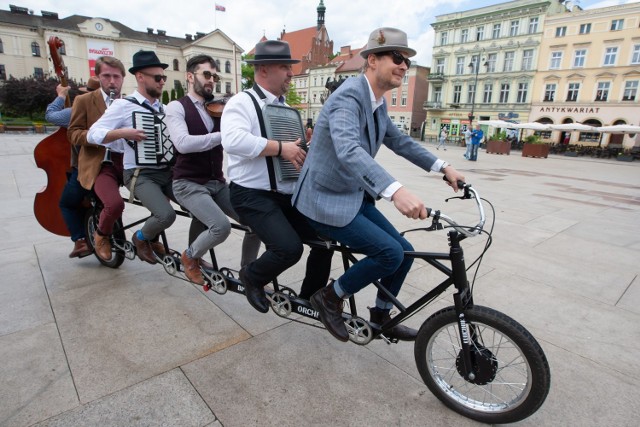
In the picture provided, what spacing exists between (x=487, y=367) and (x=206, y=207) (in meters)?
2.23

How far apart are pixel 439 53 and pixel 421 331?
55373 mm

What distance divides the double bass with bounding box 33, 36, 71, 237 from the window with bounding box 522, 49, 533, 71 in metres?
48.9

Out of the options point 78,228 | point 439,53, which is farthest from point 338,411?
point 439,53

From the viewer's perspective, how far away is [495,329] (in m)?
1.98

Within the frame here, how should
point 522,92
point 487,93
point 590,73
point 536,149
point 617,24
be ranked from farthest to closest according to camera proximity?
point 487,93 → point 522,92 → point 590,73 → point 617,24 → point 536,149

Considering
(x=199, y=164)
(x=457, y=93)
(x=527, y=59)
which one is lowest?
(x=199, y=164)

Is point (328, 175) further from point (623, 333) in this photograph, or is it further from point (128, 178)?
point (623, 333)

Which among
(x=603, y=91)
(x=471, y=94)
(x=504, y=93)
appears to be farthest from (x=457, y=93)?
(x=603, y=91)

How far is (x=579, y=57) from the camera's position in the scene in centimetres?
3878

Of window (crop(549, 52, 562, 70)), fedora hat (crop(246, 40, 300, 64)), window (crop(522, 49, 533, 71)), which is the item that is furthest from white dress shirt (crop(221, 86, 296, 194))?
window (crop(522, 49, 533, 71))

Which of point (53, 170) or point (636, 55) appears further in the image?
point (636, 55)

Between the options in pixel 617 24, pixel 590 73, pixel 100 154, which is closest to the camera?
pixel 100 154

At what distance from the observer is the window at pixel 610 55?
120ft

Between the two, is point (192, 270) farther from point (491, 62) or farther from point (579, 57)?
point (491, 62)
